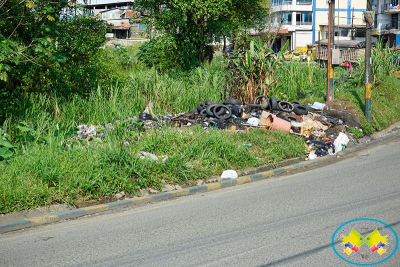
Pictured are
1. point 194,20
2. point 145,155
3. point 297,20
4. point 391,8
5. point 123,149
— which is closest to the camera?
point 123,149

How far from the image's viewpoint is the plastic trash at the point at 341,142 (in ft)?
50.1

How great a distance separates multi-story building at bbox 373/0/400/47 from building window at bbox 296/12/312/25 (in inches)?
435

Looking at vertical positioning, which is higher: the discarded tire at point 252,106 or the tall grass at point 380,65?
the tall grass at point 380,65

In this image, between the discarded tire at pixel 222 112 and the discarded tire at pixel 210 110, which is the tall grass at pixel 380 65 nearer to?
the discarded tire at pixel 222 112

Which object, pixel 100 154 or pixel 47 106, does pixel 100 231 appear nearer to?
pixel 100 154

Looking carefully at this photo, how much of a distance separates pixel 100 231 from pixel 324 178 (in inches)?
216

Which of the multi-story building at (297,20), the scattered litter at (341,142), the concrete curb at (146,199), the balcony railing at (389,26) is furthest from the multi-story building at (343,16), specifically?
the concrete curb at (146,199)

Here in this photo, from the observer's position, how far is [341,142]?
609 inches

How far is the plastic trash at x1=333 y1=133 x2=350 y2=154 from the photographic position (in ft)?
50.1

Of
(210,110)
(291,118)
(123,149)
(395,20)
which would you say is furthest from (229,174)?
(395,20)

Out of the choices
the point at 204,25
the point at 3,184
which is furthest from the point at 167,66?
the point at 3,184

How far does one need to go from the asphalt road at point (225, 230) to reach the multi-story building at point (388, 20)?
240 ft

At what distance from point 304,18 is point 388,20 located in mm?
14284

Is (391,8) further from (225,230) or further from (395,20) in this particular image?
(225,230)
